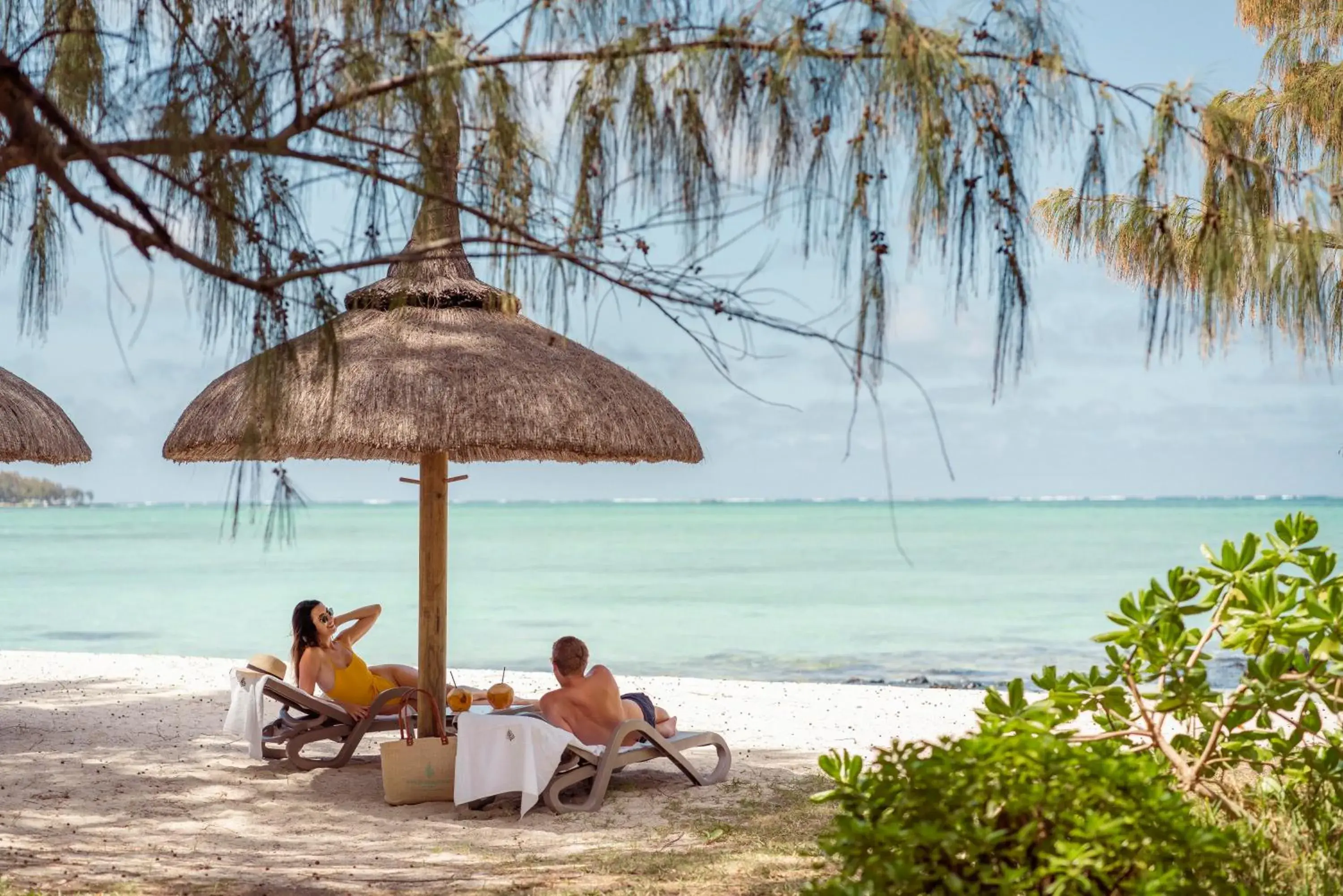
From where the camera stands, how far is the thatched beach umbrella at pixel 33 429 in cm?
625

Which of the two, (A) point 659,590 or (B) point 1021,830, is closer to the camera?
(B) point 1021,830

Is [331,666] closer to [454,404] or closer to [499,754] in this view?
[499,754]

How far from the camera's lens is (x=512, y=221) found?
2787 mm

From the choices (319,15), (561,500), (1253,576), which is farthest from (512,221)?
(561,500)

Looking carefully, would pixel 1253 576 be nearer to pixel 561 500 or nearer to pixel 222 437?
pixel 222 437

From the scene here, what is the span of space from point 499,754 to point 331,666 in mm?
1305

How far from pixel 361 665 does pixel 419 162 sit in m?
3.84

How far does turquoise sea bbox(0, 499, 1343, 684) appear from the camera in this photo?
16.6m

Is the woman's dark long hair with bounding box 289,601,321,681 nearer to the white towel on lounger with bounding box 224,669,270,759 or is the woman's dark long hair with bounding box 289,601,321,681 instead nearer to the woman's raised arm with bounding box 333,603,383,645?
the woman's raised arm with bounding box 333,603,383,645

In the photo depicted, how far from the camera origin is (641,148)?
280 centimetres

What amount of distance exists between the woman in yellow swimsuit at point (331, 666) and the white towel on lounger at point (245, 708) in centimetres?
26

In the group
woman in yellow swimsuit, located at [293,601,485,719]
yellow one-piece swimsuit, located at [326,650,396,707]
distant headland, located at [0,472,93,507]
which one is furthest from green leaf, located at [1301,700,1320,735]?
distant headland, located at [0,472,93,507]

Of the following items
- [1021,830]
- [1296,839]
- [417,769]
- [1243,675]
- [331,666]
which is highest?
[1243,675]

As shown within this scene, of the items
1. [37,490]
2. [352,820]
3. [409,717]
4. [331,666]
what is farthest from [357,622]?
[37,490]
